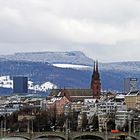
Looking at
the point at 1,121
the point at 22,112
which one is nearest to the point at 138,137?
the point at 1,121

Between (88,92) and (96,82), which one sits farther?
(88,92)

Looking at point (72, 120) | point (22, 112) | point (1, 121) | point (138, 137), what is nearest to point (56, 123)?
point (72, 120)

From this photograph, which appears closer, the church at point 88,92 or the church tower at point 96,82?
the church tower at point 96,82

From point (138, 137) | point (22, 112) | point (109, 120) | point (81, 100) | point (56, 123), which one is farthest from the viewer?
point (81, 100)

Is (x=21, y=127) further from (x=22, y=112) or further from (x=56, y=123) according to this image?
(x=22, y=112)

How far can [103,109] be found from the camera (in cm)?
11438

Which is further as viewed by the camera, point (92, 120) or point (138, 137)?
point (92, 120)

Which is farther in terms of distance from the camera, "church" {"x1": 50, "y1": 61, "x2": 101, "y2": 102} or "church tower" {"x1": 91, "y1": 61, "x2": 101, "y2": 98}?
"church" {"x1": 50, "y1": 61, "x2": 101, "y2": 102}

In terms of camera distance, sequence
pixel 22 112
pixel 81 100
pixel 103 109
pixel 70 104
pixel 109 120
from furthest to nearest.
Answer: pixel 81 100 < pixel 70 104 < pixel 22 112 < pixel 103 109 < pixel 109 120

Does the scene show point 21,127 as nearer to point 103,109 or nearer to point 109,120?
point 109,120

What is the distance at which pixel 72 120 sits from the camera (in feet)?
347

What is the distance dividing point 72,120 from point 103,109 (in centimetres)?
1022

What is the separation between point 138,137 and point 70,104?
6828 centimetres

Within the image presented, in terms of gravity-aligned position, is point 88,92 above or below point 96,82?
below
